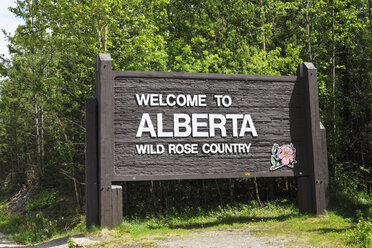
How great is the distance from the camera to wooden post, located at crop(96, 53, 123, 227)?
31.8 feet

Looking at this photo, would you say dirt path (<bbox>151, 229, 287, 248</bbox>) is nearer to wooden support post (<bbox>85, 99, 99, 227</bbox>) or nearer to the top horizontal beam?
wooden support post (<bbox>85, 99, 99, 227</bbox>)

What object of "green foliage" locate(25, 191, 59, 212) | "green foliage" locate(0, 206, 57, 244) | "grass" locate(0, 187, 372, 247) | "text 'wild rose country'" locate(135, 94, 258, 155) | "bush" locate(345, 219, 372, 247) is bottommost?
"green foliage" locate(0, 206, 57, 244)

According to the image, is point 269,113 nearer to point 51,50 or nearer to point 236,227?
point 236,227

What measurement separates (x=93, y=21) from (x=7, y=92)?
1520 centimetres

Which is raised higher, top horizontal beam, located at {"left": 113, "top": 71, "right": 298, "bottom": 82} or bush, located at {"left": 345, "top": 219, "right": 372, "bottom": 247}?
top horizontal beam, located at {"left": 113, "top": 71, "right": 298, "bottom": 82}

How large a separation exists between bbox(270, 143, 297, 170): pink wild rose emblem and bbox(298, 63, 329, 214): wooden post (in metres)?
0.46

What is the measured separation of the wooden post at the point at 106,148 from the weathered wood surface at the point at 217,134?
0.67 feet

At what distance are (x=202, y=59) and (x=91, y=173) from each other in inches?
372

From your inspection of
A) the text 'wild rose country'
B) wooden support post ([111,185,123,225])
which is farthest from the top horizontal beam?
wooden support post ([111,185,123,225])

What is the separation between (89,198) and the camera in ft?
32.0

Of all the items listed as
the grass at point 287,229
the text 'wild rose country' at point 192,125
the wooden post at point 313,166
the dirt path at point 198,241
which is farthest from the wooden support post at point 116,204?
the wooden post at point 313,166

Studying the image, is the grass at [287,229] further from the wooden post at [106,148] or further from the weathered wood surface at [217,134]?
the weathered wood surface at [217,134]

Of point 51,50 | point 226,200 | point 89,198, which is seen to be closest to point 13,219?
point 51,50

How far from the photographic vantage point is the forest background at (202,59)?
1617 cm
